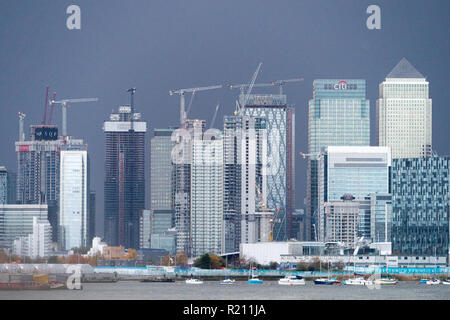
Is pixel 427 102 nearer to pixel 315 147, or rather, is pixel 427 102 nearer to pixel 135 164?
pixel 315 147

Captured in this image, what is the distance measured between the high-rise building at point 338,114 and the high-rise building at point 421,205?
35227 mm

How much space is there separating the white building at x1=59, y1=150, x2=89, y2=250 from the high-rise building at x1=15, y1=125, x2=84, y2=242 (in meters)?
1.63

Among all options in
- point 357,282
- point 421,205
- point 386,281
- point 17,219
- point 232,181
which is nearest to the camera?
point 357,282

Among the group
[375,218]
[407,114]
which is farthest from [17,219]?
[407,114]

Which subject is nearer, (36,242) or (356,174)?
(36,242)

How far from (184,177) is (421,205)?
2890 cm

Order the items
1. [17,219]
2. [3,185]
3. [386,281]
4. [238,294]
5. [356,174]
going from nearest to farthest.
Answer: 1. [238,294]
2. [386,281]
3. [17,219]
4. [356,174]
5. [3,185]

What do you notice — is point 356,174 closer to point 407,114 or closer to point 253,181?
point 253,181

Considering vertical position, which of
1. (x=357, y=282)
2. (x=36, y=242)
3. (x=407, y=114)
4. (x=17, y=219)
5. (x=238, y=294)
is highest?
(x=407, y=114)

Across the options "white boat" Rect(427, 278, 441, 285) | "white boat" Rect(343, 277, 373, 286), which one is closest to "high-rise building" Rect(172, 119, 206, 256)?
"white boat" Rect(427, 278, 441, 285)

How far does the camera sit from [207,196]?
104 m

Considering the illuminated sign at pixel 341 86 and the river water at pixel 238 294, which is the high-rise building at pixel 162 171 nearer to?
the illuminated sign at pixel 341 86

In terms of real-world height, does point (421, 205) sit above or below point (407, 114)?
below

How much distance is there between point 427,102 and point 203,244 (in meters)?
32.5
